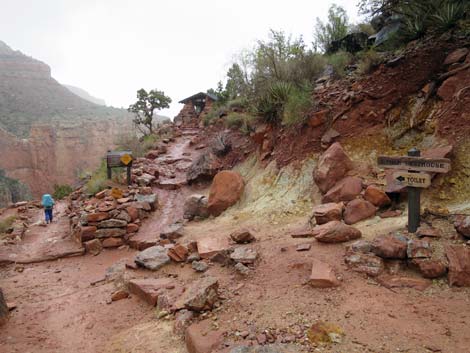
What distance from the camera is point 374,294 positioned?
9.48 ft

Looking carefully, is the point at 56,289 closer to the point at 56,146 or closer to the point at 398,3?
the point at 398,3

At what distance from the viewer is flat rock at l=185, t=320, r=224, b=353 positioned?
8.32 ft

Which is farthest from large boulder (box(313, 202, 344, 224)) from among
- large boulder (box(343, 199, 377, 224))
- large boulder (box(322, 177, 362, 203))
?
large boulder (box(322, 177, 362, 203))

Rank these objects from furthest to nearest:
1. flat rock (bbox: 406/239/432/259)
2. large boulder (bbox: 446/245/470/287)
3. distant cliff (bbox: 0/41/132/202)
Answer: distant cliff (bbox: 0/41/132/202) < flat rock (bbox: 406/239/432/259) < large boulder (bbox: 446/245/470/287)

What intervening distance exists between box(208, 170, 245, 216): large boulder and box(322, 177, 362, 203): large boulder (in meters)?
2.49

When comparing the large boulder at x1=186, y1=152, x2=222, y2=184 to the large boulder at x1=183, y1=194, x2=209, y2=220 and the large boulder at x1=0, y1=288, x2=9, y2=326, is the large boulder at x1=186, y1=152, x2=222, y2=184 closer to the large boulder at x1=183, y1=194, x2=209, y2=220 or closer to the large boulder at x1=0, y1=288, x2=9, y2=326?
the large boulder at x1=183, y1=194, x2=209, y2=220

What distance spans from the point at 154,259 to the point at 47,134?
40.5m

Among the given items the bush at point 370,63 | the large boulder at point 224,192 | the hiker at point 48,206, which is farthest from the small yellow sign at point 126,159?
the bush at point 370,63

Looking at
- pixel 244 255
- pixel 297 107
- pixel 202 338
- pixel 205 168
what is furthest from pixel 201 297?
pixel 205 168

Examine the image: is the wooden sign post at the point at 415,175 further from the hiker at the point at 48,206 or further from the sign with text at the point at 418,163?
the hiker at the point at 48,206

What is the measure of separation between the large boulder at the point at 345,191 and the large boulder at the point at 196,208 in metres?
3.13

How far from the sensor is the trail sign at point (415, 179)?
11.5 ft

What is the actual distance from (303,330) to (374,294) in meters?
0.86

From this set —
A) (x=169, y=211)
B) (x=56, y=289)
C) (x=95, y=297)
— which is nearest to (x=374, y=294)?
(x=95, y=297)
